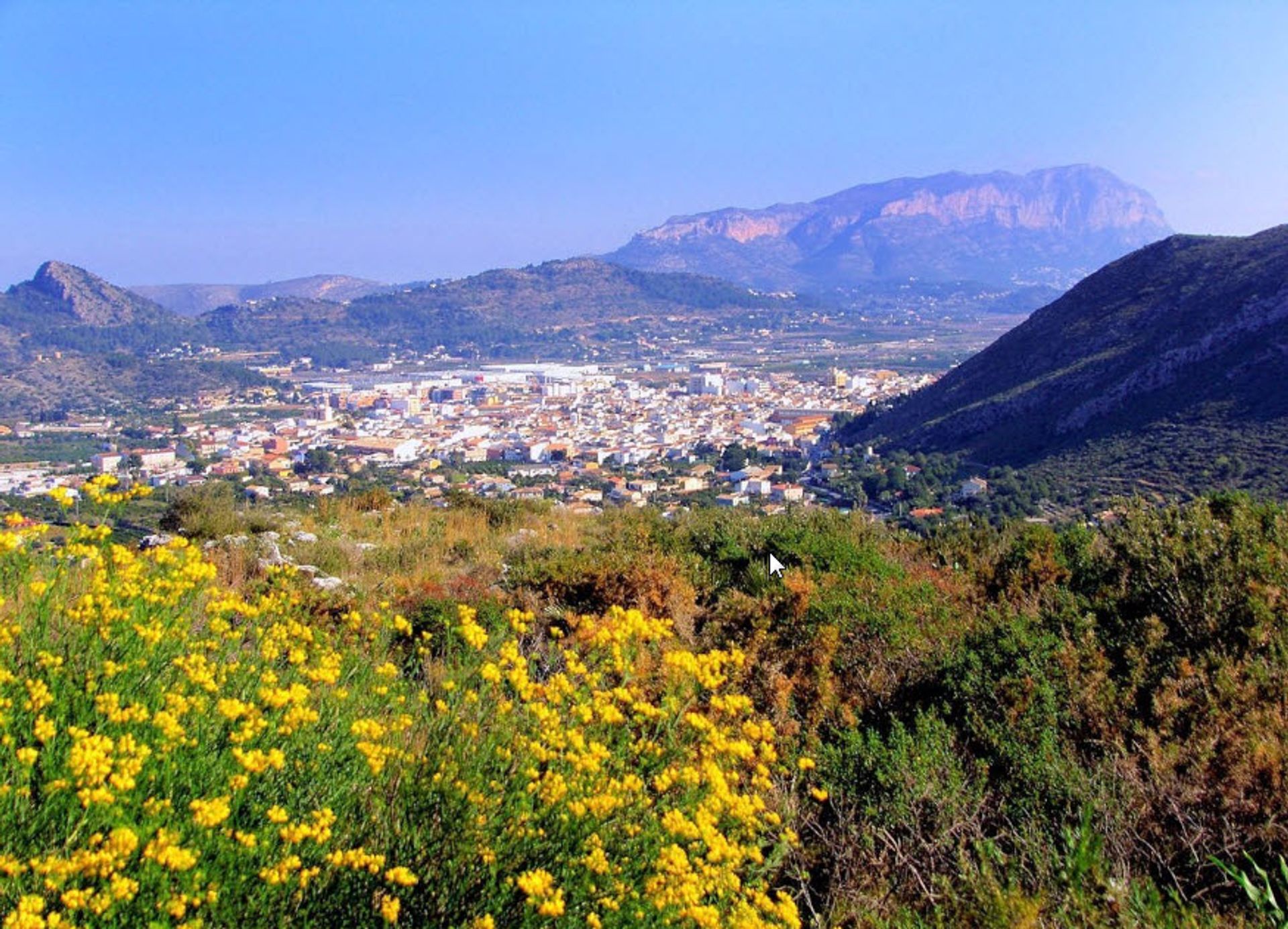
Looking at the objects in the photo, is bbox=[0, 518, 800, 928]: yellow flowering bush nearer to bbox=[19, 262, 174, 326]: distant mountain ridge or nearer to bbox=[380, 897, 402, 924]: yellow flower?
bbox=[380, 897, 402, 924]: yellow flower

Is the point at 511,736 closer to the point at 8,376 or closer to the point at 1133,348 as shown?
the point at 1133,348

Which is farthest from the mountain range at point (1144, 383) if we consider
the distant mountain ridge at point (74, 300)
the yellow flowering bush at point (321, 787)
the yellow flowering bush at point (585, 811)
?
the distant mountain ridge at point (74, 300)

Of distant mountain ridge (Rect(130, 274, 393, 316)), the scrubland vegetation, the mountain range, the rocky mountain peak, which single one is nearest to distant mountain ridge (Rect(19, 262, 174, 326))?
the rocky mountain peak

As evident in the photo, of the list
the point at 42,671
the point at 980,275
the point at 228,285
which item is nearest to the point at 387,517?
the point at 42,671

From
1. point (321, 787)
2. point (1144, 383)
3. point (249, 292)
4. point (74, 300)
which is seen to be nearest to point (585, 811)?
point (321, 787)

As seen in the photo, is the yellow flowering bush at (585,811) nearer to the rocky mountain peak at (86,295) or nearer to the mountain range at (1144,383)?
the mountain range at (1144,383)

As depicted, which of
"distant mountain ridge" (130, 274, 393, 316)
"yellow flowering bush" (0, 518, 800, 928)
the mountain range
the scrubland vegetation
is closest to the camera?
"yellow flowering bush" (0, 518, 800, 928)
